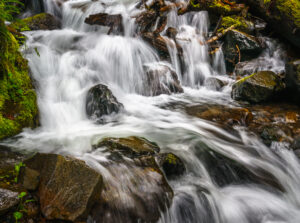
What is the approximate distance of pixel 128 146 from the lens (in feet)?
11.3

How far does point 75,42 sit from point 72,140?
537 cm

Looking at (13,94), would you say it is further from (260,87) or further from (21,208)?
(260,87)

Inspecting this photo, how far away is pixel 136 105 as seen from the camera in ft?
20.5

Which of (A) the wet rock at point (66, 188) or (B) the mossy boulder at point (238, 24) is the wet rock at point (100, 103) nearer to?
(A) the wet rock at point (66, 188)

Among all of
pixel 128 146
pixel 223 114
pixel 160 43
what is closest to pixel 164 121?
pixel 223 114

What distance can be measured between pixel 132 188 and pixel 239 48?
7802 millimetres

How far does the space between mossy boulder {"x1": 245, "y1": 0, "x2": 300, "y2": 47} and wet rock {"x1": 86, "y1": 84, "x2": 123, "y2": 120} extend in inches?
280

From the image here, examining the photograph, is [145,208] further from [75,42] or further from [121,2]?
[121,2]

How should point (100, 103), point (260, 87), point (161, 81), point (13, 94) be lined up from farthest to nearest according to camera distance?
point (161, 81), point (260, 87), point (100, 103), point (13, 94)

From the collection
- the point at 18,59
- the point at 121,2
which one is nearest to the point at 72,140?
the point at 18,59

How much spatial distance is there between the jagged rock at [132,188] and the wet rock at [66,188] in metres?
0.20

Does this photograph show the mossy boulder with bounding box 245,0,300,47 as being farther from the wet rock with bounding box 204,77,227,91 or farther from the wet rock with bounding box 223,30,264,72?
the wet rock with bounding box 204,77,227,91

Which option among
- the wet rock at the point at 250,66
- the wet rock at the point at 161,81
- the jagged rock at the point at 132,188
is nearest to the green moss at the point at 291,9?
the wet rock at the point at 250,66

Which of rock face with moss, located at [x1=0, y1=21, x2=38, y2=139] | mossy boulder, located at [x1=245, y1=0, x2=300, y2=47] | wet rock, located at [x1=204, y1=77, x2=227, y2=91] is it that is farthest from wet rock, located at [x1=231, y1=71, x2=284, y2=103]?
rock face with moss, located at [x1=0, y1=21, x2=38, y2=139]
